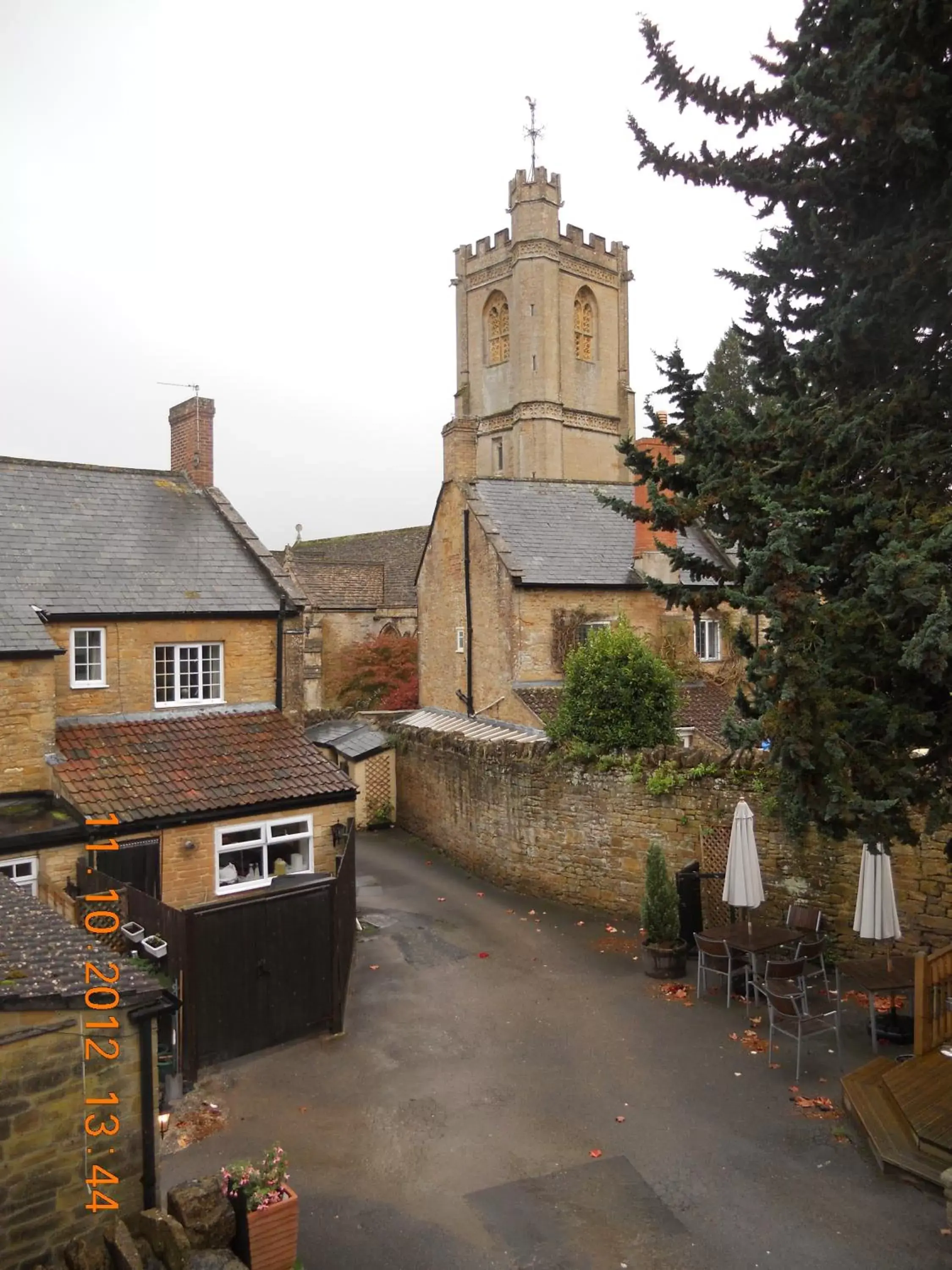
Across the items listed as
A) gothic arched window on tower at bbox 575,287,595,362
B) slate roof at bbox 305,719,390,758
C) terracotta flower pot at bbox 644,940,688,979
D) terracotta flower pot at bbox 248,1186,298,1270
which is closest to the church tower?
gothic arched window on tower at bbox 575,287,595,362

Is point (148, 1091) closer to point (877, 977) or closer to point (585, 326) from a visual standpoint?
point (877, 977)

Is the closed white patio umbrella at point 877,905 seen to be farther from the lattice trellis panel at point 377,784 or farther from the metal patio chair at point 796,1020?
the lattice trellis panel at point 377,784

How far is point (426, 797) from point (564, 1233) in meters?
15.9

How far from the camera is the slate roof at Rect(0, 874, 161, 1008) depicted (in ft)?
21.5

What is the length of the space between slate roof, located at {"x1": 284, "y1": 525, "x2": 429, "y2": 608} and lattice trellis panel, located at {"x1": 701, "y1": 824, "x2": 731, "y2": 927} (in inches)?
1020

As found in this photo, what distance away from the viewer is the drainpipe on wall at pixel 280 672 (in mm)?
18250

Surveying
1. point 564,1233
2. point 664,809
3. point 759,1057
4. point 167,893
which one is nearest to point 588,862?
point 664,809

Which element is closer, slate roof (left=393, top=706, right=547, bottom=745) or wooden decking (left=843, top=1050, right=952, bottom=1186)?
wooden decking (left=843, top=1050, right=952, bottom=1186)

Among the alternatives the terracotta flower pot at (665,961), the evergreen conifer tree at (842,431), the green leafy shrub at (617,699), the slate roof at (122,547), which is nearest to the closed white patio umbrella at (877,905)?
the evergreen conifer tree at (842,431)

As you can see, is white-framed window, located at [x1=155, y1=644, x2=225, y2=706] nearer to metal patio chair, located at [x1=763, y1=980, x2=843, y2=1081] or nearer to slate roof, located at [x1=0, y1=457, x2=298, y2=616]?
slate roof, located at [x1=0, y1=457, x2=298, y2=616]

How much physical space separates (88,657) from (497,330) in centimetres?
4565

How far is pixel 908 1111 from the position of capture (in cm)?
848

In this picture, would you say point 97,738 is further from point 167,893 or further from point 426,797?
point 426,797

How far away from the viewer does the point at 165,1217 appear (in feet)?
21.1
